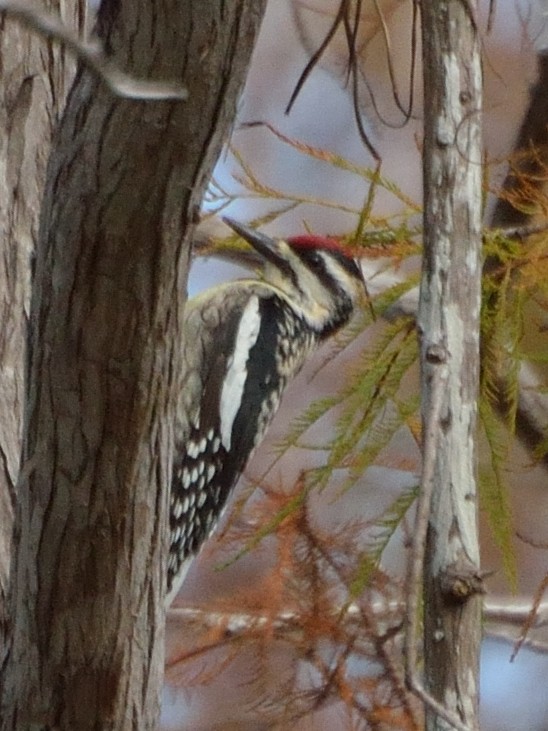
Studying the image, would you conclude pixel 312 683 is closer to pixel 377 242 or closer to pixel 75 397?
pixel 377 242

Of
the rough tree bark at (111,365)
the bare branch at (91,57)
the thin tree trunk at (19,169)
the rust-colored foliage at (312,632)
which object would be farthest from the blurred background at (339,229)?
the bare branch at (91,57)

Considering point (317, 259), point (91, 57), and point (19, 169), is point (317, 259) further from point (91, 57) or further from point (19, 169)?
point (91, 57)

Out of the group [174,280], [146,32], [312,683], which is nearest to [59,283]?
[174,280]

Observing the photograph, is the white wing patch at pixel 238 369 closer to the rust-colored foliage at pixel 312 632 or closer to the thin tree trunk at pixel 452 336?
the rust-colored foliage at pixel 312 632

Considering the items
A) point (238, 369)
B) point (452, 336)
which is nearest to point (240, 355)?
point (238, 369)

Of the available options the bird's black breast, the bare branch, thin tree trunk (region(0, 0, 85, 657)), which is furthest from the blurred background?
the bare branch

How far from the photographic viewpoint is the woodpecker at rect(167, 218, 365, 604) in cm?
158

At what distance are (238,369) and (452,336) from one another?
2.14 feet

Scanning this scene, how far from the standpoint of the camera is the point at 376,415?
132cm

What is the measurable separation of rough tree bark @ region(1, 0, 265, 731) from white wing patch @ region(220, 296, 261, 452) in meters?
0.66

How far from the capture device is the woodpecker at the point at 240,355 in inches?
62.4

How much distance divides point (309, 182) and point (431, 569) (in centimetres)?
162

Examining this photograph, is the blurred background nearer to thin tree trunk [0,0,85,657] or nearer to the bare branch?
thin tree trunk [0,0,85,657]

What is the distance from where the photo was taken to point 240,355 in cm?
168
